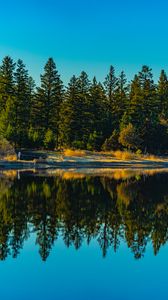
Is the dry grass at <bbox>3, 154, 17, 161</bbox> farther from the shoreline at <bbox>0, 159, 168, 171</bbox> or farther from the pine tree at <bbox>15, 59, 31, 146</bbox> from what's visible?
the pine tree at <bbox>15, 59, 31, 146</bbox>

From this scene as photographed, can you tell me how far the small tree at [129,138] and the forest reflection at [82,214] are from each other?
28.6 m

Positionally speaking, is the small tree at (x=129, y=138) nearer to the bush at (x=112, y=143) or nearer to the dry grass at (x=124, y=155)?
the bush at (x=112, y=143)

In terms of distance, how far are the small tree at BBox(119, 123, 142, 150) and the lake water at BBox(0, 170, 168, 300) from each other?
34.4 m

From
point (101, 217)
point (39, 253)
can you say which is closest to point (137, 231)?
point (101, 217)

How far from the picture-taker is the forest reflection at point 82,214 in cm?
1381

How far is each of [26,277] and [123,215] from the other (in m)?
8.96

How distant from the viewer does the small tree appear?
5934cm

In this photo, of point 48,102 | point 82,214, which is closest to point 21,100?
point 48,102

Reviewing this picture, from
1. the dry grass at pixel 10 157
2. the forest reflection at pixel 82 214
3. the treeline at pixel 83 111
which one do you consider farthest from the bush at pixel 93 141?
the forest reflection at pixel 82 214

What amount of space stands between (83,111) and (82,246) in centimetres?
5516

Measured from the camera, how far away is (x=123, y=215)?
1866cm

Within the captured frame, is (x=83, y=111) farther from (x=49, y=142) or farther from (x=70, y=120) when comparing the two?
(x=49, y=142)

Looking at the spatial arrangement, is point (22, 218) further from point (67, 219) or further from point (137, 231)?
point (137, 231)

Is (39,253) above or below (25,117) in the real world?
below
